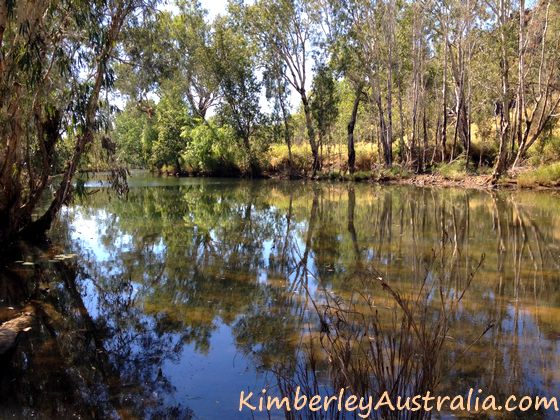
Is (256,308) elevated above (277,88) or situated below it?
below

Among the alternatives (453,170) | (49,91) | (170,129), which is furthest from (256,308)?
(170,129)

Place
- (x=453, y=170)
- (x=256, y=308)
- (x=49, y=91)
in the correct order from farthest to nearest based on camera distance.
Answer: (x=453, y=170) → (x=49, y=91) → (x=256, y=308)

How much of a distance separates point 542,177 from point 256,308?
21.3 metres

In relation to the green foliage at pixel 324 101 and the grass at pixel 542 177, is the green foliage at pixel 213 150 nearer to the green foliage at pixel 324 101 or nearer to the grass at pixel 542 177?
the green foliage at pixel 324 101

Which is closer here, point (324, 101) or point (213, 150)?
point (324, 101)

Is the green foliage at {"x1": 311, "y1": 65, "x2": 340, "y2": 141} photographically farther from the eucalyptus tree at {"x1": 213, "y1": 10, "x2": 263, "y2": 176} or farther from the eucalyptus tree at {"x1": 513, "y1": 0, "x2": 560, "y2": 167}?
the eucalyptus tree at {"x1": 513, "y1": 0, "x2": 560, "y2": 167}

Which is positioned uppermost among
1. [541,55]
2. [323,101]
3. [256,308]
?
[541,55]

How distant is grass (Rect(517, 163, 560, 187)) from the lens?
931 inches

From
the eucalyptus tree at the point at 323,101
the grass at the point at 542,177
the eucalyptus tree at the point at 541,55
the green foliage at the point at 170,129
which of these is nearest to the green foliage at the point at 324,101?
the eucalyptus tree at the point at 323,101

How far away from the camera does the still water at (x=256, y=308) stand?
15.0 feet

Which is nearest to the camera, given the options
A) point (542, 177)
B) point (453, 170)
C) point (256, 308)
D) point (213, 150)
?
point (256, 308)

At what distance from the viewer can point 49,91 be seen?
34.1ft

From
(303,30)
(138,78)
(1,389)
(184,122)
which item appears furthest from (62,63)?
(184,122)

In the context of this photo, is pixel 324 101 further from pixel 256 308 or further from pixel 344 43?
pixel 256 308
